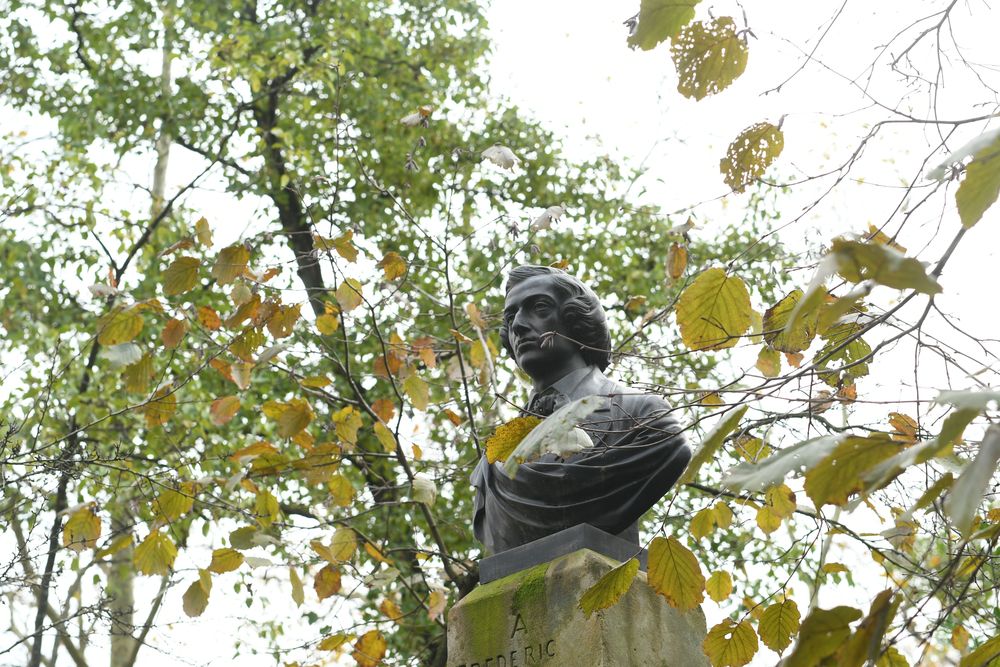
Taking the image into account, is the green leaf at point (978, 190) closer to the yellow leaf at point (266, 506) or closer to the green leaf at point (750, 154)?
the green leaf at point (750, 154)

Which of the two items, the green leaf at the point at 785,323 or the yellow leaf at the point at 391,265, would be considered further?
the yellow leaf at the point at 391,265

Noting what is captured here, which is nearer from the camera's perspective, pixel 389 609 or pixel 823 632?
pixel 823 632

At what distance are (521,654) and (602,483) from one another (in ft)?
2.04

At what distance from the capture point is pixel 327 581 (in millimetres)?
5883

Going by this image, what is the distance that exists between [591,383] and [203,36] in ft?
28.5

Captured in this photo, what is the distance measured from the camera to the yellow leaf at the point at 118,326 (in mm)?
5004

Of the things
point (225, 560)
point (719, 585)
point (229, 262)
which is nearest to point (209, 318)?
point (229, 262)

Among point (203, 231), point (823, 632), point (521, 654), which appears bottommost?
point (823, 632)

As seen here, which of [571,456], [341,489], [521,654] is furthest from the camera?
[341,489]

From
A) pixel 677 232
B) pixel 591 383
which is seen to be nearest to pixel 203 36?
pixel 677 232

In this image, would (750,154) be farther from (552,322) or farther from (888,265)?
(888,265)

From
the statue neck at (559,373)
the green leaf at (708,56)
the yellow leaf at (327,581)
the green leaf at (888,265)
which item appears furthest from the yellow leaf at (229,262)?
the green leaf at (888,265)

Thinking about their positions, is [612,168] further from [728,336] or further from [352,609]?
[728,336]

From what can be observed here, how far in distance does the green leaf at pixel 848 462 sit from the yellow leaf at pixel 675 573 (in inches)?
46.7
